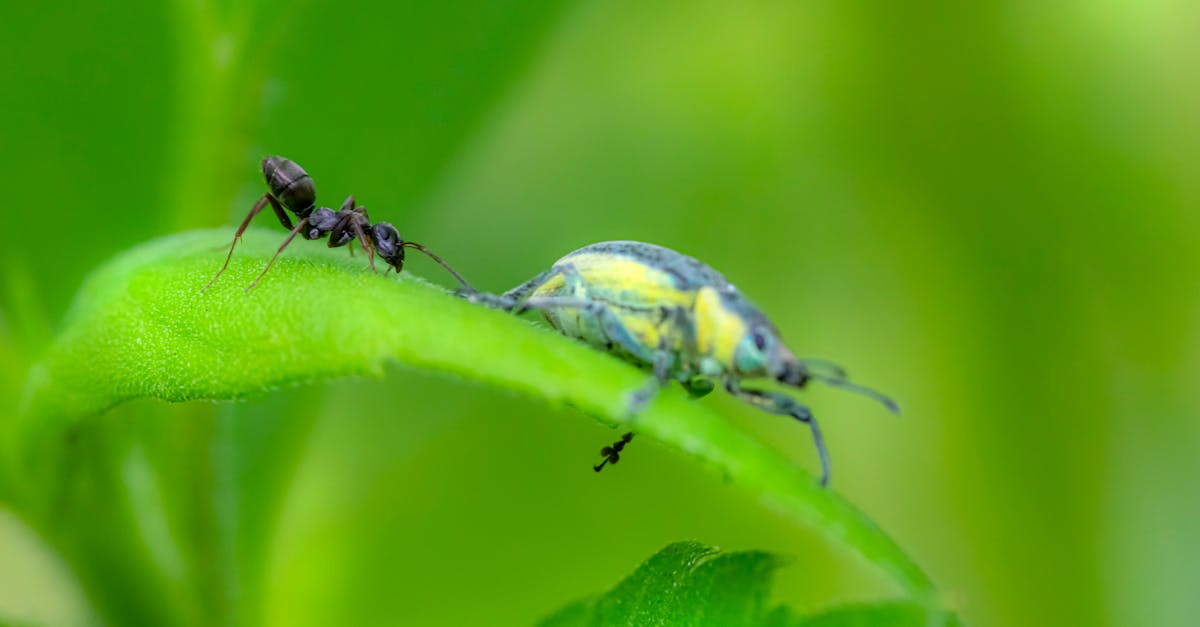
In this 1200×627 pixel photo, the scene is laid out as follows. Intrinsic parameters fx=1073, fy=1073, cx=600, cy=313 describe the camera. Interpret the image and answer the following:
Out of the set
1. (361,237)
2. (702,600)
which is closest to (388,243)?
(361,237)

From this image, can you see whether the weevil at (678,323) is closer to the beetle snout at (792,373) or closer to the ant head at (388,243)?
the beetle snout at (792,373)

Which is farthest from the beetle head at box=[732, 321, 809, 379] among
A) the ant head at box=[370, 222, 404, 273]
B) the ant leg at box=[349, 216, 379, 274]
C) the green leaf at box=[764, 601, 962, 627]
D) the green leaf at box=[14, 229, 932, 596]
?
the ant head at box=[370, 222, 404, 273]

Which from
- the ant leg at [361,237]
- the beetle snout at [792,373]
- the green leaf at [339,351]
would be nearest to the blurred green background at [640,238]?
the ant leg at [361,237]

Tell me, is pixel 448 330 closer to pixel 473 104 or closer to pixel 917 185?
pixel 473 104

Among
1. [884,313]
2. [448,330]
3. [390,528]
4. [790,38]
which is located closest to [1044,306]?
[884,313]

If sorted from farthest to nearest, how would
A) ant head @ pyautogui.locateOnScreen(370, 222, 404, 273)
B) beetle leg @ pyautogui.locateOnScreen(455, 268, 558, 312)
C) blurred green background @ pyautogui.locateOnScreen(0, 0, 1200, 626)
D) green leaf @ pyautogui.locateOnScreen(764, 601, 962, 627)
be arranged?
ant head @ pyautogui.locateOnScreen(370, 222, 404, 273) < blurred green background @ pyautogui.locateOnScreen(0, 0, 1200, 626) < beetle leg @ pyautogui.locateOnScreen(455, 268, 558, 312) < green leaf @ pyautogui.locateOnScreen(764, 601, 962, 627)

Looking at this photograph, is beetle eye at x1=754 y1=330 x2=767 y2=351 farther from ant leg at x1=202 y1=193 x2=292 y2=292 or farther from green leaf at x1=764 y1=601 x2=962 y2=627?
ant leg at x1=202 y1=193 x2=292 y2=292

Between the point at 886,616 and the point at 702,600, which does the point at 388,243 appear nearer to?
the point at 702,600
